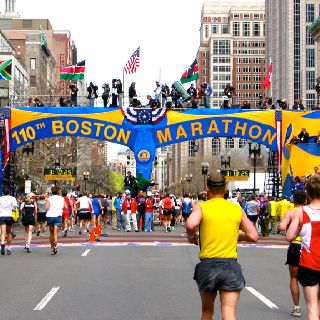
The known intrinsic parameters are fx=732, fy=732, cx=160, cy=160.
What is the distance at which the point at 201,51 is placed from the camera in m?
187

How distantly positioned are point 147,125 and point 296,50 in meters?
91.1

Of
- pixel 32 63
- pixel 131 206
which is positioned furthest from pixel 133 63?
pixel 32 63

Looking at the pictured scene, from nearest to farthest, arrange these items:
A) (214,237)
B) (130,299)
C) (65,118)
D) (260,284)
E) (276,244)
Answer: (214,237)
(130,299)
(260,284)
(276,244)
(65,118)

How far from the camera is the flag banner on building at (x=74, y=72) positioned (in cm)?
3988

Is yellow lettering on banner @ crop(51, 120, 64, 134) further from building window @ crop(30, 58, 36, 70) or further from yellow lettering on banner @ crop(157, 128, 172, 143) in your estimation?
building window @ crop(30, 58, 36, 70)

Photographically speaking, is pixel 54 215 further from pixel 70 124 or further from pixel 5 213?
pixel 70 124

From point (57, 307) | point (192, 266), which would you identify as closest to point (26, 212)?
point (192, 266)

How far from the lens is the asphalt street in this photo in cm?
1003

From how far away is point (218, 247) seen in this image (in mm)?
6371

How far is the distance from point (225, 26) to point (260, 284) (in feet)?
595

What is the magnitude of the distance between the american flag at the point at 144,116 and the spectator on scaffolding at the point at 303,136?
23.0 feet

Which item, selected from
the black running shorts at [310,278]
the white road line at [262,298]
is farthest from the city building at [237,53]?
the black running shorts at [310,278]

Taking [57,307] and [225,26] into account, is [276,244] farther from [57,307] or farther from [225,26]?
[225,26]

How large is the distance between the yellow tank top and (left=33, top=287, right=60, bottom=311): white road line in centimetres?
457
